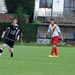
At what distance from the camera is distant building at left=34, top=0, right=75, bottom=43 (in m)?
58.8

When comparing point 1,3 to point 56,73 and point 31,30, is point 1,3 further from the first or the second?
point 56,73

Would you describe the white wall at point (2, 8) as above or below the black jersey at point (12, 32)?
below

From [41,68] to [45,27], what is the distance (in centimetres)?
4379

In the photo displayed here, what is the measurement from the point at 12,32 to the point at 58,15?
1639 inches

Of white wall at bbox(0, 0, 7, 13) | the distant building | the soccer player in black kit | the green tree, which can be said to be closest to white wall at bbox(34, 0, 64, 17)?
the distant building

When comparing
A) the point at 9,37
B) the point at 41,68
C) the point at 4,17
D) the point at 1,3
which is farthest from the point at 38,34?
the point at 41,68

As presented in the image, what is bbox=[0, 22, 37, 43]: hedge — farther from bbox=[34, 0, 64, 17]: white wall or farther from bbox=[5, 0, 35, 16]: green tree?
bbox=[34, 0, 64, 17]: white wall

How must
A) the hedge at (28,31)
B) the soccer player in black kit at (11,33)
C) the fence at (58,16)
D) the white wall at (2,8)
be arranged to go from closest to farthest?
the soccer player in black kit at (11,33)
the hedge at (28,31)
the fence at (58,16)
the white wall at (2,8)

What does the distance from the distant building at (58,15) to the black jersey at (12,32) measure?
119ft

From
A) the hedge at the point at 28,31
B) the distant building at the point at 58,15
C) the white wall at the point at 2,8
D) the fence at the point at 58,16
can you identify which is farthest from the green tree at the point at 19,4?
the hedge at the point at 28,31

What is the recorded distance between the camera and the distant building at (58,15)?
58750mm

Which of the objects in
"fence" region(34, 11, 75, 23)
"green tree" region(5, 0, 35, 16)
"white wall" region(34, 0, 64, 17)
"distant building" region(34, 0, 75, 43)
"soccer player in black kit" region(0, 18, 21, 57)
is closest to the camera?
"soccer player in black kit" region(0, 18, 21, 57)

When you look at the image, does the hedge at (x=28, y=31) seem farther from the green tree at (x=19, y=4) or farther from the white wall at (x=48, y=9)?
the white wall at (x=48, y=9)

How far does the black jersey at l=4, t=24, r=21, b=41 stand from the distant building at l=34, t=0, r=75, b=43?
36376 millimetres
